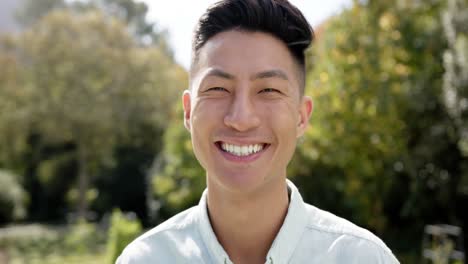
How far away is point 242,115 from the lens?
168cm

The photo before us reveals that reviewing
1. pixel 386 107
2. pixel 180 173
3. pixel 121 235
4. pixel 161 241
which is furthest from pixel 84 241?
pixel 161 241

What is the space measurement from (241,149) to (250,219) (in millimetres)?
237

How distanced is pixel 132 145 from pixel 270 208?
22.2 meters

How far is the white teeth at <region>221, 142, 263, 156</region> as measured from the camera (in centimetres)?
171

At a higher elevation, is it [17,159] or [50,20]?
[50,20]

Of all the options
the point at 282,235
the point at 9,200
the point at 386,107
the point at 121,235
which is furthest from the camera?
the point at 9,200

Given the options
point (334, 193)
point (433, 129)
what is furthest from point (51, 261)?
point (433, 129)

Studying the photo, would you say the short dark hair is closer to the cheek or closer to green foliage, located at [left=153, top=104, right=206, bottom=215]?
the cheek

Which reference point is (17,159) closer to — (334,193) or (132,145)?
(132,145)

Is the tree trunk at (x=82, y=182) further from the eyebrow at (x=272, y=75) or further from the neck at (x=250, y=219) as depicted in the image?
the eyebrow at (x=272, y=75)

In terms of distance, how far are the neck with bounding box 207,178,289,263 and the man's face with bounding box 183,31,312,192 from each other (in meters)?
0.06

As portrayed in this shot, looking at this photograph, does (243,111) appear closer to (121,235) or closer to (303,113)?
(303,113)

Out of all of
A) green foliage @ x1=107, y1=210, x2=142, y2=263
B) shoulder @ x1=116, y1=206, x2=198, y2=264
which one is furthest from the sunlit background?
shoulder @ x1=116, y1=206, x2=198, y2=264

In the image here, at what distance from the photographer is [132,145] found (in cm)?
2366
